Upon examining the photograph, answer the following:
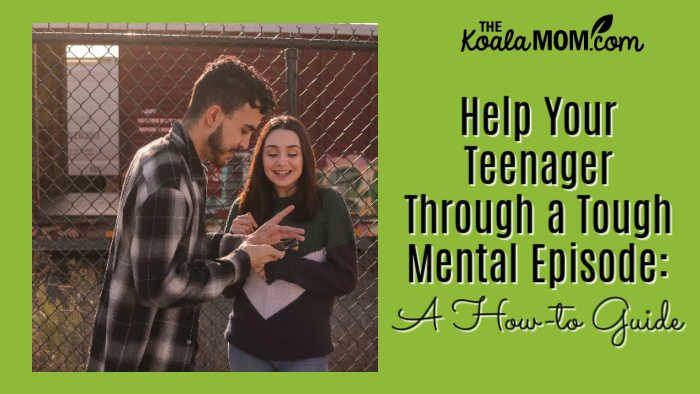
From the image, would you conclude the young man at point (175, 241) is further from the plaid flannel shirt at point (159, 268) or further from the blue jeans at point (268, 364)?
the blue jeans at point (268, 364)

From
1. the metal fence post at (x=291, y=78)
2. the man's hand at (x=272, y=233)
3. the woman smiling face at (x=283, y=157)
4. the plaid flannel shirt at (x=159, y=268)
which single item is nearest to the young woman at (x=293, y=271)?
the woman smiling face at (x=283, y=157)

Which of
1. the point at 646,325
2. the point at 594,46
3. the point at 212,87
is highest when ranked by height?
the point at 594,46

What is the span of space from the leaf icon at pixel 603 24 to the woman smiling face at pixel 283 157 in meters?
1.62

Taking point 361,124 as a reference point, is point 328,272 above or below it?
below

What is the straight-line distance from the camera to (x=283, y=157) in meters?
2.62

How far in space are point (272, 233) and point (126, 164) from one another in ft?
20.1

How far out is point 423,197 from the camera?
3.18 metres

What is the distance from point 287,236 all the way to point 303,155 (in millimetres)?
347


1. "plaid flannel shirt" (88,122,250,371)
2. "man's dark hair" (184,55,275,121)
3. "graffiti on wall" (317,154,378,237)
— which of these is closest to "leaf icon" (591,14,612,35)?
"man's dark hair" (184,55,275,121)

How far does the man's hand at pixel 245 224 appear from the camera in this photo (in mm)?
2695

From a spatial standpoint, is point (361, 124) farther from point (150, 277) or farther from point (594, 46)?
point (150, 277)

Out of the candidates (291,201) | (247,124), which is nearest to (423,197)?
(291,201)

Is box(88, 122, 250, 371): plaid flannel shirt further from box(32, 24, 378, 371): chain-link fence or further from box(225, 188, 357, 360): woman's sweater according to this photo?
box(32, 24, 378, 371): chain-link fence

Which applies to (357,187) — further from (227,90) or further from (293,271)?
(227,90)
